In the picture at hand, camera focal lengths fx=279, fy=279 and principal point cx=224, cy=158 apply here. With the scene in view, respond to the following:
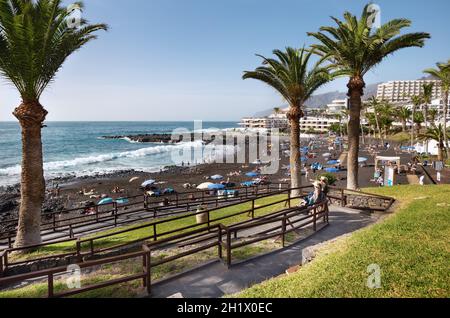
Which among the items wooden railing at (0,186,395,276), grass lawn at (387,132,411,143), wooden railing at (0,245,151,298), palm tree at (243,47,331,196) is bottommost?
wooden railing at (0,186,395,276)

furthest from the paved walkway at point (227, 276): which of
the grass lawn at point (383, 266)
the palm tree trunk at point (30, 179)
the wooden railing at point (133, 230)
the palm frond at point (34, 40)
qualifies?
the palm frond at point (34, 40)

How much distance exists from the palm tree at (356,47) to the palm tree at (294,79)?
→ 1.17 meters

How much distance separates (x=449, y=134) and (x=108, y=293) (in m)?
46.1

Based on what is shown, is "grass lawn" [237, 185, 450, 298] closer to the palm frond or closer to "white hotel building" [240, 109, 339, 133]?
the palm frond

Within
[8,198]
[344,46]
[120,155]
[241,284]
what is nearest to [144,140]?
[120,155]

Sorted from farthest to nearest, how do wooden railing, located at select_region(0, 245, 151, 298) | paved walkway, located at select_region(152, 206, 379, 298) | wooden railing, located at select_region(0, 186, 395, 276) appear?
1. wooden railing, located at select_region(0, 186, 395, 276)
2. paved walkway, located at select_region(152, 206, 379, 298)
3. wooden railing, located at select_region(0, 245, 151, 298)

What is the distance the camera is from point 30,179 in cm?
989

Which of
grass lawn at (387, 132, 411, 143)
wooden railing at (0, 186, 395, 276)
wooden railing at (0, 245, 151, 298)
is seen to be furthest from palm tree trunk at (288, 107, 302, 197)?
grass lawn at (387, 132, 411, 143)

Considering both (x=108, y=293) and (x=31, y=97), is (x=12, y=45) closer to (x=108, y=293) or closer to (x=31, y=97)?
(x=31, y=97)

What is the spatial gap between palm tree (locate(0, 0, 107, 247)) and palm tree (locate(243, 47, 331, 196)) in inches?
318

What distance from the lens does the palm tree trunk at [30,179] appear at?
979cm

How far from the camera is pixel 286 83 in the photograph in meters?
14.7

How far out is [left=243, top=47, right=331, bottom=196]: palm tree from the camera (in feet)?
47.0

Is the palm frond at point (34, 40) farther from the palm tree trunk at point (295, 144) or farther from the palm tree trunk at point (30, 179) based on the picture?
the palm tree trunk at point (295, 144)
